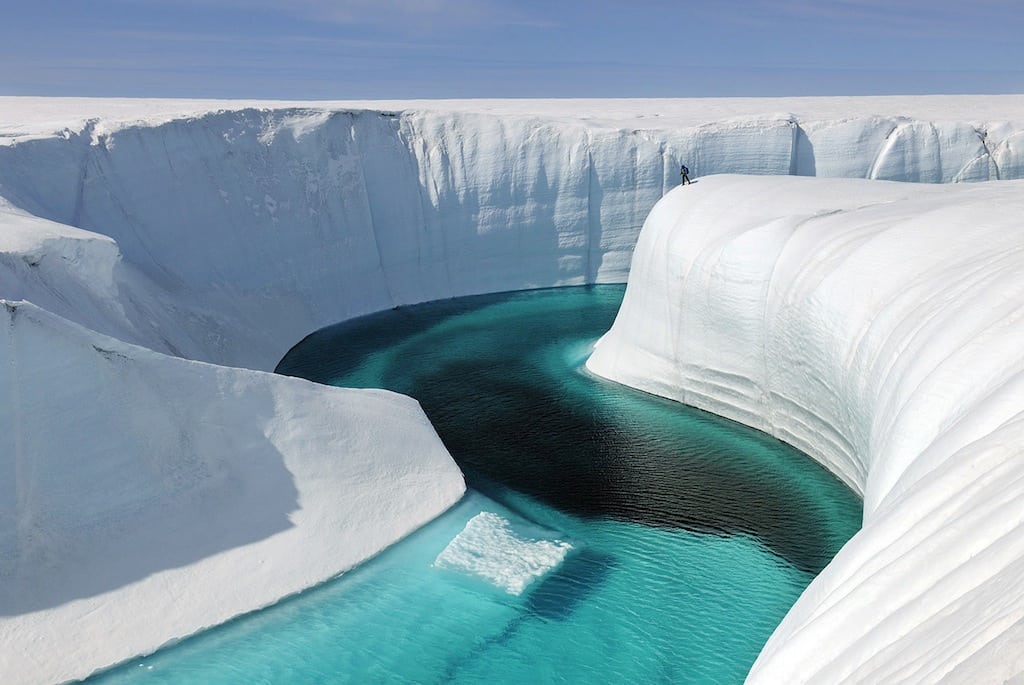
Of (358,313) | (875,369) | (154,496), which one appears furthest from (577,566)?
(358,313)

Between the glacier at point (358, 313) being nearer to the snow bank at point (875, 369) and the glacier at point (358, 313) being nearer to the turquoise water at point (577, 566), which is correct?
the snow bank at point (875, 369)

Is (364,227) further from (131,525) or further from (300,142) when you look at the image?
(131,525)

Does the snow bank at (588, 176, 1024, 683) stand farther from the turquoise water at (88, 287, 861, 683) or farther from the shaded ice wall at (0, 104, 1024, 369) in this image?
the shaded ice wall at (0, 104, 1024, 369)

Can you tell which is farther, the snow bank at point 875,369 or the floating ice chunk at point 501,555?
the floating ice chunk at point 501,555

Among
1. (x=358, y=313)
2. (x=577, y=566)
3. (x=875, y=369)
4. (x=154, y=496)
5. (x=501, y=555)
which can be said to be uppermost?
(x=875, y=369)

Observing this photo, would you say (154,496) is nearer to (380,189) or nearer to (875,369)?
(875,369)

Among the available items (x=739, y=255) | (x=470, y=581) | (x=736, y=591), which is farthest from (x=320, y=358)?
(x=736, y=591)

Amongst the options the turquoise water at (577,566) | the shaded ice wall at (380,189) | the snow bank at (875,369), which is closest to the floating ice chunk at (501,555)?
the turquoise water at (577,566)
